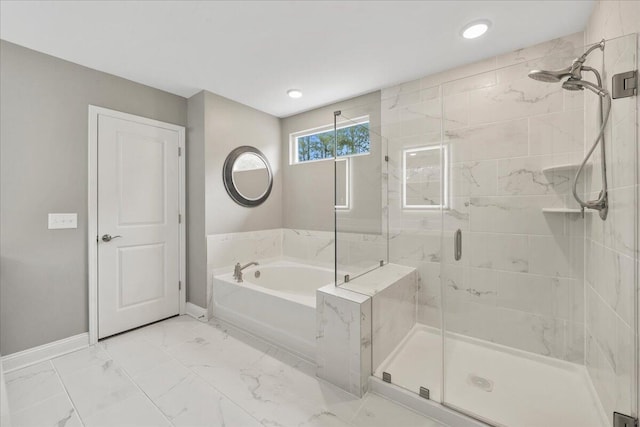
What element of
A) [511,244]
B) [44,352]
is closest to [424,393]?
[511,244]

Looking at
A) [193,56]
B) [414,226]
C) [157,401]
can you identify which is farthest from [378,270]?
[193,56]

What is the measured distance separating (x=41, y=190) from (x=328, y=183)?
248 cm

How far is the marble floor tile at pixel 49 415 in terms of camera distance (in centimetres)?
143

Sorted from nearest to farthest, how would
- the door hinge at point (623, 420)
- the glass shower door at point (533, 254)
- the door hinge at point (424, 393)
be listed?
the door hinge at point (623, 420)
the glass shower door at point (533, 254)
the door hinge at point (424, 393)

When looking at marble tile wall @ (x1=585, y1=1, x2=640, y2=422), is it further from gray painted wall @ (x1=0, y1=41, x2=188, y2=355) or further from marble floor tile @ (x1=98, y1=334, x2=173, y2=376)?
gray painted wall @ (x1=0, y1=41, x2=188, y2=355)

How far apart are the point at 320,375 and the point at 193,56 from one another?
256 centimetres

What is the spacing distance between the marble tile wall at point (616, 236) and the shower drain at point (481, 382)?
507 mm

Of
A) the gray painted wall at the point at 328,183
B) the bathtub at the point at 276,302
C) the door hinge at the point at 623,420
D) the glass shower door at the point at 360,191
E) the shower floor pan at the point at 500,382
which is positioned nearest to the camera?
the door hinge at the point at 623,420

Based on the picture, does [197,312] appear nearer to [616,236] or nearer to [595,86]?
[616,236]

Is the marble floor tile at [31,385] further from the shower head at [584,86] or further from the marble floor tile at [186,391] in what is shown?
the shower head at [584,86]

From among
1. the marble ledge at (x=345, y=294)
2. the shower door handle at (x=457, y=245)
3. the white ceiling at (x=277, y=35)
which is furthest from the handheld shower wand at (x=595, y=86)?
the marble ledge at (x=345, y=294)

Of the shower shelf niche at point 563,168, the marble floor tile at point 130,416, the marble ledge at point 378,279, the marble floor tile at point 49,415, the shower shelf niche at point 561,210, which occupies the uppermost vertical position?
the shower shelf niche at point 563,168

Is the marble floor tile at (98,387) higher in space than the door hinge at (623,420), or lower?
lower

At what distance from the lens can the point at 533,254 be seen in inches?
73.7
